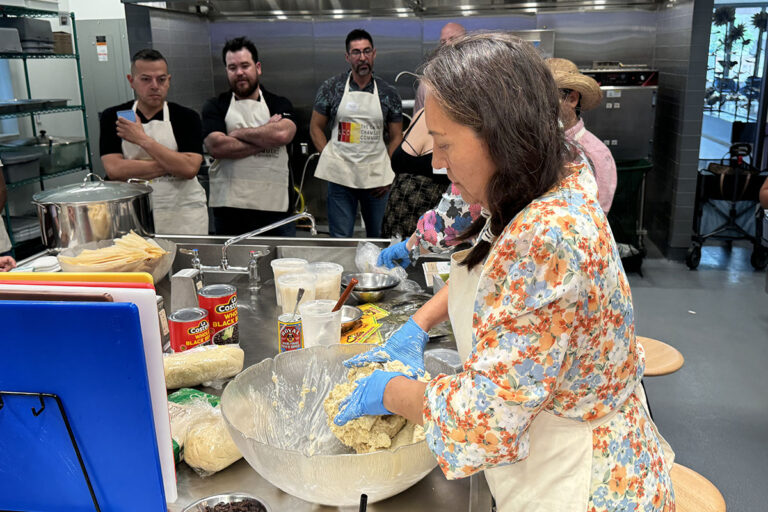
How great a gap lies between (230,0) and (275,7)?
0.46 meters

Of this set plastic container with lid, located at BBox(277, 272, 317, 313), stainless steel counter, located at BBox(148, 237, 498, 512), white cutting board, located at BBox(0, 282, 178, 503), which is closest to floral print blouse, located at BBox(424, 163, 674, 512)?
stainless steel counter, located at BBox(148, 237, 498, 512)

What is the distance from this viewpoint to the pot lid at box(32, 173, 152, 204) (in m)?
2.30

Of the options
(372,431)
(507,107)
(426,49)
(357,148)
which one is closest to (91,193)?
(372,431)

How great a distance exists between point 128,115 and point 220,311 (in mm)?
2145

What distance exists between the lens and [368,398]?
123 centimetres

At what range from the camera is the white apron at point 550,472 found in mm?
1140

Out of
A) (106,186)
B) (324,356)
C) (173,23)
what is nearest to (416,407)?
(324,356)

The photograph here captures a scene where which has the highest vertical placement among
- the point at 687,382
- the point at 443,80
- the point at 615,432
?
the point at 443,80

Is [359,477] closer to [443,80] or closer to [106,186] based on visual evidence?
[443,80]

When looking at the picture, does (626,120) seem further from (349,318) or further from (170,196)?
(349,318)

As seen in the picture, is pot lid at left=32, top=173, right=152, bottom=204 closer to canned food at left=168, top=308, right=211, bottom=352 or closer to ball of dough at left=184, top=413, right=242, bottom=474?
canned food at left=168, top=308, right=211, bottom=352

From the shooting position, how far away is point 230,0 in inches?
269

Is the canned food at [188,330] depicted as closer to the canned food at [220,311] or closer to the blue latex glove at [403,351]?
the canned food at [220,311]

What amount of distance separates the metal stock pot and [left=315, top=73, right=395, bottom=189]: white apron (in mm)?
2433
